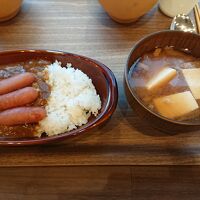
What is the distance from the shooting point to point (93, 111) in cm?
111

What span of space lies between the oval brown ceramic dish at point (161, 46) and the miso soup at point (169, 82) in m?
0.03

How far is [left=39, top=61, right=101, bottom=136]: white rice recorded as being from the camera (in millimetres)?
1074

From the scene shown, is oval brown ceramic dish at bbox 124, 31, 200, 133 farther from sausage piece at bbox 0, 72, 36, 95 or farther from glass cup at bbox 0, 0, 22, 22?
glass cup at bbox 0, 0, 22, 22

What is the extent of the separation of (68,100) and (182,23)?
0.76 m

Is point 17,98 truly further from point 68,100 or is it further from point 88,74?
point 88,74

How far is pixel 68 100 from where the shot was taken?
3.79 ft

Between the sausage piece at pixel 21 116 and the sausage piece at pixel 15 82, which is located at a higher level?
the sausage piece at pixel 15 82

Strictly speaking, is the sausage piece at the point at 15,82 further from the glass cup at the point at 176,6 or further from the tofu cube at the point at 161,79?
the glass cup at the point at 176,6

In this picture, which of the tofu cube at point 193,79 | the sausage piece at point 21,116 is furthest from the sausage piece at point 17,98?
the tofu cube at point 193,79

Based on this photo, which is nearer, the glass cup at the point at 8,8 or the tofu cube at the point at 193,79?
the tofu cube at the point at 193,79

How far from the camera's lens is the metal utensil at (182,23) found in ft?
4.66

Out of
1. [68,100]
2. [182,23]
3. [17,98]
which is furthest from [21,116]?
[182,23]

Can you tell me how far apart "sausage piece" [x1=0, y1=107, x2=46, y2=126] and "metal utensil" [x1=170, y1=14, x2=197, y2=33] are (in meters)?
0.85

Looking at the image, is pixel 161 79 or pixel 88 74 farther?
pixel 88 74
